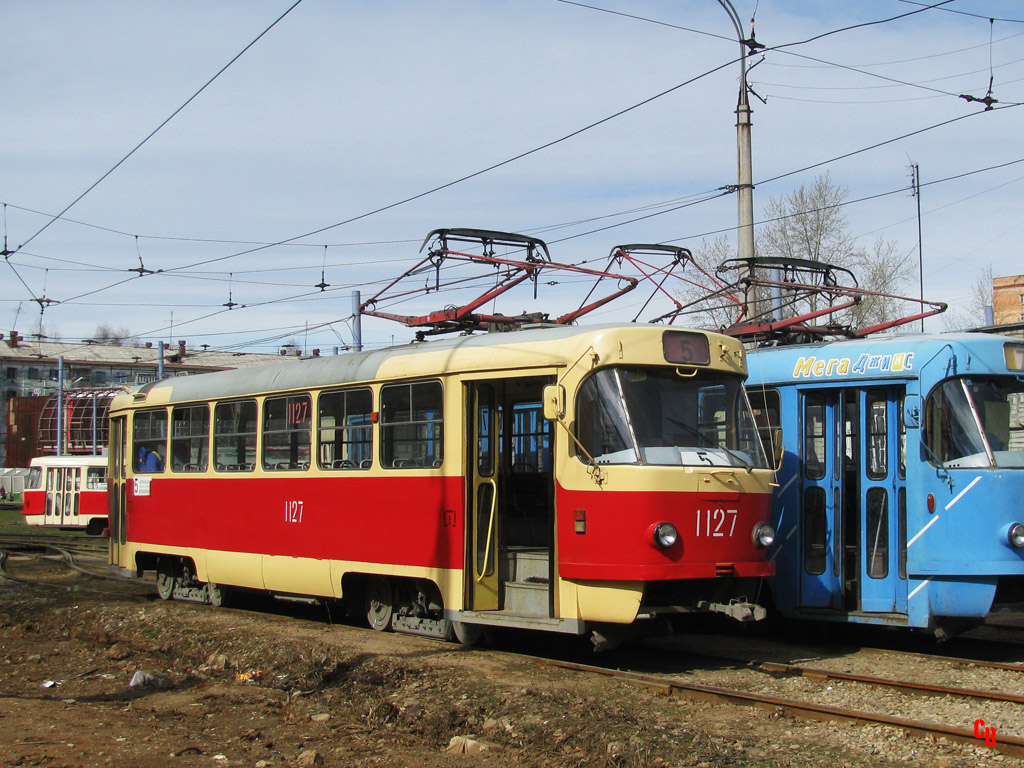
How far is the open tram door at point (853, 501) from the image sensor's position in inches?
389

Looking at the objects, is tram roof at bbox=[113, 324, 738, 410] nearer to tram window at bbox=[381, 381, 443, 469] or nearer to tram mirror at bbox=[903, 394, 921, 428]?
tram window at bbox=[381, 381, 443, 469]

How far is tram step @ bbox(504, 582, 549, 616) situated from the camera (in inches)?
375

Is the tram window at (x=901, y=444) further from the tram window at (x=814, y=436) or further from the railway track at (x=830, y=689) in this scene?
the railway track at (x=830, y=689)

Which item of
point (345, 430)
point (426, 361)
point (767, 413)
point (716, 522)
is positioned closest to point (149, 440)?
point (345, 430)

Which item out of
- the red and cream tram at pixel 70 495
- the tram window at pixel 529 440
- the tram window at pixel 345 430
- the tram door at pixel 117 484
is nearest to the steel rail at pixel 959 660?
the tram window at pixel 529 440

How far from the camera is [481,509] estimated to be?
10008mm

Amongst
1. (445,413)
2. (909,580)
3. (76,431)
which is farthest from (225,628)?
(76,431)

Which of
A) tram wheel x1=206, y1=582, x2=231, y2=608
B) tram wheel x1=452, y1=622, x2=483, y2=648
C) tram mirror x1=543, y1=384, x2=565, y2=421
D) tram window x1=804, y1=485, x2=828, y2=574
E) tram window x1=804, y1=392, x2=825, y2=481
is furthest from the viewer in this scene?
tram wheel x1=206, y1=582, x2=231, y2=608

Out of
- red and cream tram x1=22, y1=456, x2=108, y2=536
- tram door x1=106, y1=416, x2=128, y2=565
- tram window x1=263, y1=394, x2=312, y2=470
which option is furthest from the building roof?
tram window x1=263, y1=394, x2=312, y2=470

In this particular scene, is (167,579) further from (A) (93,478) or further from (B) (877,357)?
(A) (93,478)

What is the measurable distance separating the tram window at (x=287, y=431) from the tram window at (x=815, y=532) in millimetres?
5325

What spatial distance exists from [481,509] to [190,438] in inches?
224

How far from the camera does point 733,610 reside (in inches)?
351

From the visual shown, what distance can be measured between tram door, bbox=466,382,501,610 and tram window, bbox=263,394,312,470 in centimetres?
272
